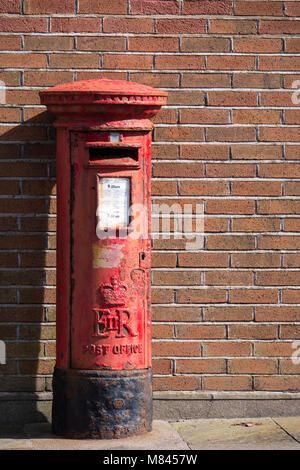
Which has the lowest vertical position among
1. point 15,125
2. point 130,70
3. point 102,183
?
point 102,183

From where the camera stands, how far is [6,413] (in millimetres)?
6062

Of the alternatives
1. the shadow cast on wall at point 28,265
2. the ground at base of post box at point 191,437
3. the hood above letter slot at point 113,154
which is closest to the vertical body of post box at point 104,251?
the hood above letter slot at point 113,154

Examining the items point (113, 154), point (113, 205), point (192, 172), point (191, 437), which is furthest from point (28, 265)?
point (191, 437)

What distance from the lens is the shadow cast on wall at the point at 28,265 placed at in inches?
239

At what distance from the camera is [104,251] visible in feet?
17.8

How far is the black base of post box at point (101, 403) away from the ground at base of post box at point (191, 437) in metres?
0.07

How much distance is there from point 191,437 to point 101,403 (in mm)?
676

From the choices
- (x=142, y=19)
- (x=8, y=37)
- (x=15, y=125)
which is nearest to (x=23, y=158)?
(x=15, y=125)

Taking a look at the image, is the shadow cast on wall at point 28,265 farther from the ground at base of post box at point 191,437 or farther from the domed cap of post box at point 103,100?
the domed cap of post box at point 103,100

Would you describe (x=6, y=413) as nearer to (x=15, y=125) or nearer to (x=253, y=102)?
(x=15, y=125)

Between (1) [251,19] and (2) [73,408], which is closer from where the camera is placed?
(2) [73,408]

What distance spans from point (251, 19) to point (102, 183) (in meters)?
1.70

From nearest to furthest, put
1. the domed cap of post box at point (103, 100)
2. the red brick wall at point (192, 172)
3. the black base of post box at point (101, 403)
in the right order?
the domed cap of post box at point (103, 100) → the black base of post box at point (101, 403) → the red brick wall at point (192, 172)

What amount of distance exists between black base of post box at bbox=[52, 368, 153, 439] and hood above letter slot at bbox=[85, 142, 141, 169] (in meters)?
1.28
